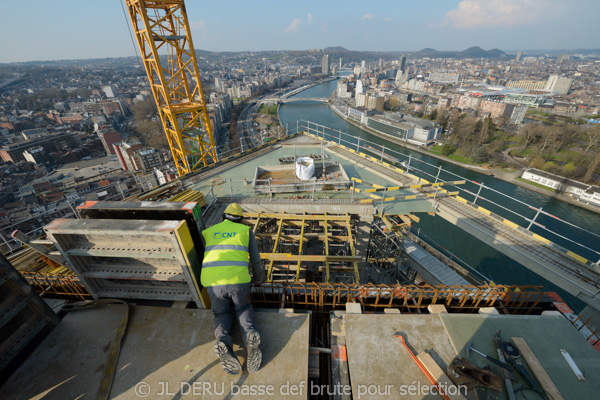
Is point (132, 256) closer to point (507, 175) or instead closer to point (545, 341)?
point (545, 341)

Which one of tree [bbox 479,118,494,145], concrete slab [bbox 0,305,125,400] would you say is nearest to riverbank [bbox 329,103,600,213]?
tree [bbox 479,118,494,145]

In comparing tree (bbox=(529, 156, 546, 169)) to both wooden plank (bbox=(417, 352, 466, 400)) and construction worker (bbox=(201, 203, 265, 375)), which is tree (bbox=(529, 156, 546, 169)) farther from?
construction worker (bbox=(201, 203, 265, 375))

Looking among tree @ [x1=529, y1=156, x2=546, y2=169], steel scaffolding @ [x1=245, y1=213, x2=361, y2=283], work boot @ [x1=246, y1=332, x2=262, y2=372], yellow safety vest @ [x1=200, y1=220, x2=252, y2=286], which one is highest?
yellow safety vest @ [x1=200, y1=220, x2=252, y2=286]

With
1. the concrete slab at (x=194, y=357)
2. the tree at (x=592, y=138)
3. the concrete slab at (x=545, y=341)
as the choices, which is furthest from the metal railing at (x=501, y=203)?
the tree at (x=592, y=138)

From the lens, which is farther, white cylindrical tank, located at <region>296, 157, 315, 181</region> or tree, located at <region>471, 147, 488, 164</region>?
→ tree, located at <region>471, 147, 488, 164</region>

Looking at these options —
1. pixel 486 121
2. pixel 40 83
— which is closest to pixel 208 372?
pixel 486 121

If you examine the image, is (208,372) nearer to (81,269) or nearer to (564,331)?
(81,269)

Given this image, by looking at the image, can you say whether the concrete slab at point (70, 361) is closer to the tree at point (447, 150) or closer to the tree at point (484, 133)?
the tree at point (447, 150)
